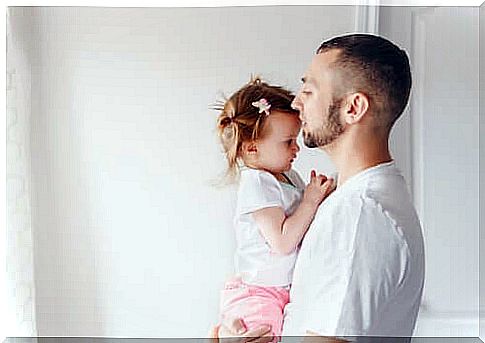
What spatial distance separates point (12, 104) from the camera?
4.39ft

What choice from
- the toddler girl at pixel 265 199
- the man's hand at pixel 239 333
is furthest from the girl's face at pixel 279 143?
Answer: the man's hand at pixel 239 333

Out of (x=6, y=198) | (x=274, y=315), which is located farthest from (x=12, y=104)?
(x=274, y=315)

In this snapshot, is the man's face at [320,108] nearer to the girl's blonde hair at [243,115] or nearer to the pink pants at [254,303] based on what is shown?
the girl's blonde hair at [243,115]

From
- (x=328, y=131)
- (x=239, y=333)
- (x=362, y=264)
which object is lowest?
(x=239, y=333)

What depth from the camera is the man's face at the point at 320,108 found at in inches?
50.7

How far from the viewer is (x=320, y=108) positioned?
4.23ft

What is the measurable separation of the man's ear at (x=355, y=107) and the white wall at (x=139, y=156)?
99 mm

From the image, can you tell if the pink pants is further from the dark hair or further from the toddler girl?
the dark hair

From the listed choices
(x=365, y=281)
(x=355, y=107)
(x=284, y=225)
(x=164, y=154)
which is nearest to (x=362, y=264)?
(x=365, y=281)

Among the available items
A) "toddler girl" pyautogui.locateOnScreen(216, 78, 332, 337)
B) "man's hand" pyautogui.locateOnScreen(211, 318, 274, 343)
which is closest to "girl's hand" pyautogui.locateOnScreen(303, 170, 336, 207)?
"toddler girl" pyautogui.locateOnScreen(216, 78, 332, 337)

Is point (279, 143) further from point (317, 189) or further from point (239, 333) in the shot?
point (239, 333)

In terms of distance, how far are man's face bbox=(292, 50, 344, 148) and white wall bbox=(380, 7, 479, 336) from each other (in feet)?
0.40

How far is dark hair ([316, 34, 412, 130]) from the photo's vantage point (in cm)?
129

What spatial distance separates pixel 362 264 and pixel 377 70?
30 cm
